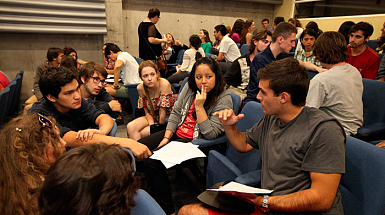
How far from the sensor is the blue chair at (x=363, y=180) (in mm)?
1084

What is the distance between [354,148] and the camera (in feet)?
3.98

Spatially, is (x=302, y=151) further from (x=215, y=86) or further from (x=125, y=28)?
(x=125, y=28)

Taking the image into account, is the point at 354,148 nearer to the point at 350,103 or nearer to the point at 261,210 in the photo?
the point at 261,210

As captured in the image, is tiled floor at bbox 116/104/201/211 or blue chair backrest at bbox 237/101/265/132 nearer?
blue chair backrest at bbox 237/101/265/132

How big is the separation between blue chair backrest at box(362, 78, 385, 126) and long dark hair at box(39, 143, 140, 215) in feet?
8.51

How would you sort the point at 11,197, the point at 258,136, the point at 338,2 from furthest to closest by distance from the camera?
the point at 338,2 → the point at 258,136 → the point at 11,197

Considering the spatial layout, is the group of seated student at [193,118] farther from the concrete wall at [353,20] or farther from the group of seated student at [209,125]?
the concrete wall at [353,20]

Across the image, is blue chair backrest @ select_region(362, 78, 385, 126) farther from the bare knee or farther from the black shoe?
the black shoe

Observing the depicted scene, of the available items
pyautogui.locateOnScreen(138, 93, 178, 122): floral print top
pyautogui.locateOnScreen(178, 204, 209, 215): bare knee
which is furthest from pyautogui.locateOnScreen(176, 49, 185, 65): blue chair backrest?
pyautogui.locateOnScreen(178, 204, 209, 215): bare knee

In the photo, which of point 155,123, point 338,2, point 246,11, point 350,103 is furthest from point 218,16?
point 350,103

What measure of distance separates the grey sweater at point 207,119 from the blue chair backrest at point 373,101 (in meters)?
1.44

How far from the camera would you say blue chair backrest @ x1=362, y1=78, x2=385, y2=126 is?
2312 mm

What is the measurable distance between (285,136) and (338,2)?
7.54 metres

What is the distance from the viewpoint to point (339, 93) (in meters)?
1.92
